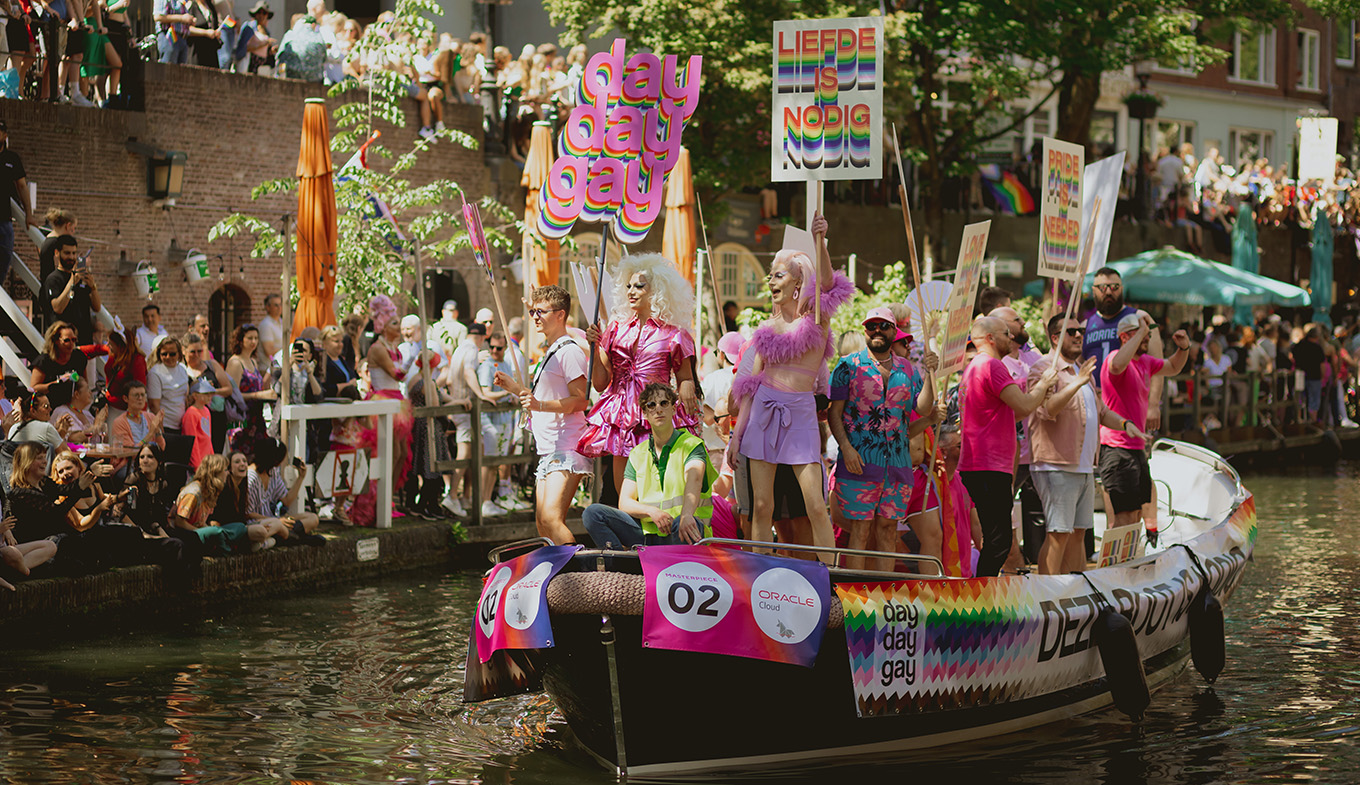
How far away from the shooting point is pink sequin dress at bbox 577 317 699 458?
925cm

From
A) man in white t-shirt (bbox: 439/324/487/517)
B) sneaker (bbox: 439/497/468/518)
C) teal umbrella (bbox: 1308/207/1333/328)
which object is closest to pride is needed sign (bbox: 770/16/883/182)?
man in white t-shirt (bbox: 439/324/487/517)

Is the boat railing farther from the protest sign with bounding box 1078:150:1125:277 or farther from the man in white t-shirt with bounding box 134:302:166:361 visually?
the man in white t-shirt with bounding box 134:302:166:361

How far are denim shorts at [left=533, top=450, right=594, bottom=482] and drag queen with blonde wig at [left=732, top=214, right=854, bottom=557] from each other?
3.98ft

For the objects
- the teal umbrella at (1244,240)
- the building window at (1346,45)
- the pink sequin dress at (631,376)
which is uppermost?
the building window at (1346,45)

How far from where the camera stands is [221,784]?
7.43 m

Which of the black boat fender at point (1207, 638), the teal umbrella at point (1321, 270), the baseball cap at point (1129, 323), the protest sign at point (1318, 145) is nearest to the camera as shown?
the black boat fender at point (1207, 638)

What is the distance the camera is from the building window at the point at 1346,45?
49.4 metres

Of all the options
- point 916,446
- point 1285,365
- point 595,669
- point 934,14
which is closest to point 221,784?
point 595,669

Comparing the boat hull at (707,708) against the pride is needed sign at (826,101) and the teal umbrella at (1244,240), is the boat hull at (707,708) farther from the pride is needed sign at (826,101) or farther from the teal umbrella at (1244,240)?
the teal umbrella at (1244,240)

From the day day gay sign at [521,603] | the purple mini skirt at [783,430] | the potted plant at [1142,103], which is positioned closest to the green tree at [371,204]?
the purple mini skirt at [783,430]

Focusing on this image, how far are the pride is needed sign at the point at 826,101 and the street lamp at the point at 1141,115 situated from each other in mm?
20251

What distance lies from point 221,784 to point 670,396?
272cm

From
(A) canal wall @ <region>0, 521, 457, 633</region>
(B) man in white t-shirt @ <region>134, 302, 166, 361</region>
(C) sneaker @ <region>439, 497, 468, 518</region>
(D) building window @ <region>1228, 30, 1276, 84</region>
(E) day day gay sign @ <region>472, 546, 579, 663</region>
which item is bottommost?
(A) canal wall @ <region>0, 521, 457, 633</region>

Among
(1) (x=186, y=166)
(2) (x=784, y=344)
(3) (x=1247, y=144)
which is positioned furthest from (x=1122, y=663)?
(3) (x=1247, y=144)
